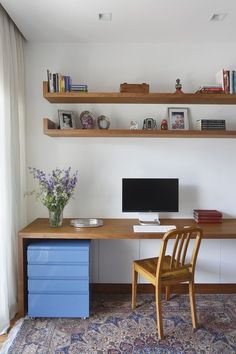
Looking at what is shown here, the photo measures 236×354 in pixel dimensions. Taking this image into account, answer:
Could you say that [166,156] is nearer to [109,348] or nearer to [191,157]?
[191,157]

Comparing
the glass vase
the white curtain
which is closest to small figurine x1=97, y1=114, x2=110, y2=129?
the white curtain

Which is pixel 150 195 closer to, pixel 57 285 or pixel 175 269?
pixel 175 269

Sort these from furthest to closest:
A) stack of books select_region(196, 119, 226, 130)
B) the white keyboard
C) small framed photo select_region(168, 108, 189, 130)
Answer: small framed photo select_region(168, 108, 189, 130) → stack of books select_region(196, 119, 226, 130) → the white keyboard

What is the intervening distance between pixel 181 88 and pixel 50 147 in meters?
A: 1.44

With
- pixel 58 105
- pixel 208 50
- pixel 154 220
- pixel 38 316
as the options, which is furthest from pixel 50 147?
pixel 208 50

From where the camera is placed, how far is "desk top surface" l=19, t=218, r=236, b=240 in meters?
2.42

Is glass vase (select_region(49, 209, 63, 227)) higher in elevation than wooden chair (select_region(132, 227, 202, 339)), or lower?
higher

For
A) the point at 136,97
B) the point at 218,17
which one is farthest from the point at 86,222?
the point at 218,17

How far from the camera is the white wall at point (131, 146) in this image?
2.93 metres

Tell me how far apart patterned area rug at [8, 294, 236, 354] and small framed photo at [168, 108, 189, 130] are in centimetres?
171

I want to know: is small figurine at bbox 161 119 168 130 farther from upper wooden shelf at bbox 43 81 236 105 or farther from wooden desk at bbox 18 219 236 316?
wooden desk at bbox 18 219 236 316

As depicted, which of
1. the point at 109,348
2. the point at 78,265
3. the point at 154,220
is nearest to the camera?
the point at 109,348

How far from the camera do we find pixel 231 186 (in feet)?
9.79

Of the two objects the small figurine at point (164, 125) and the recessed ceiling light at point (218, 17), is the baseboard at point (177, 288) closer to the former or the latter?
the small figurine at point (164, 125)
